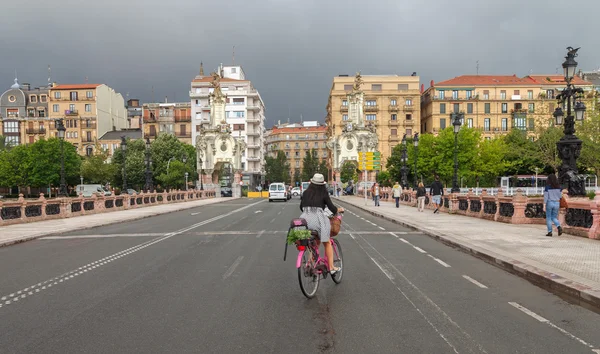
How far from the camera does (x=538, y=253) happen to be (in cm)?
1019

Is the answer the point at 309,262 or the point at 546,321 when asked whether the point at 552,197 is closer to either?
the point at 546,321

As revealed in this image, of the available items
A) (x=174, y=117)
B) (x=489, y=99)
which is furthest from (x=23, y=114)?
(x=489, y=99)

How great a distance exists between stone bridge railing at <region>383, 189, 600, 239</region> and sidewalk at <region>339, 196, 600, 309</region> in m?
0.50

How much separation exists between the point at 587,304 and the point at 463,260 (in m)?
3.80

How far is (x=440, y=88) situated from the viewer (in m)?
87.1

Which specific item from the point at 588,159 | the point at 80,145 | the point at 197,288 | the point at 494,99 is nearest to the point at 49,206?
the point at 197,288

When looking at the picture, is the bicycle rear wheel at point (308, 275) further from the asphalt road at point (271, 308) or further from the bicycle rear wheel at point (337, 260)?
the bicycle rear wheel at point (337, 260)

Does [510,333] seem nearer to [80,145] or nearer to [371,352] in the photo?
[371,352]

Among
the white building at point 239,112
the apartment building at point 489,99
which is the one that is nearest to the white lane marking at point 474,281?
the apartment building at point 489,99

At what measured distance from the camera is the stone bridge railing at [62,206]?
66.5 feet

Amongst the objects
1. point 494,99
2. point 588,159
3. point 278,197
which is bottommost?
point 278,197

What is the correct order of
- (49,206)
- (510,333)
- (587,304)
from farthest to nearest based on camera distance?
(49,206) → (587,304) → (510,333)

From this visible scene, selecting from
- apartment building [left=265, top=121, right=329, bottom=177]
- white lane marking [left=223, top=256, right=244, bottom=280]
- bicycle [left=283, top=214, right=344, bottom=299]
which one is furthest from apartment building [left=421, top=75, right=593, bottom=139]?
bicycle [left=283, top=214, right=344, bottom=299]

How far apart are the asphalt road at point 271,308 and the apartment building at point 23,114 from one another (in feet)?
291
